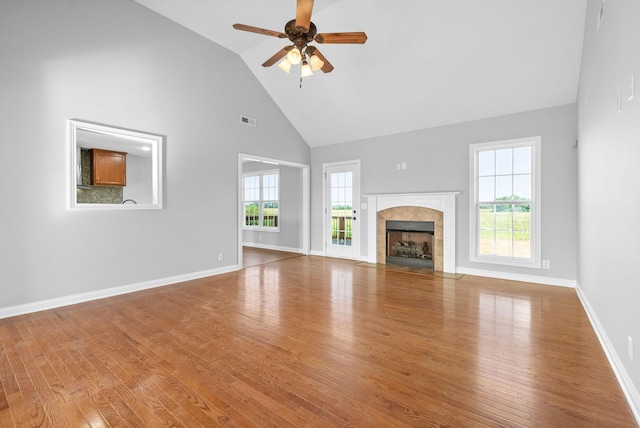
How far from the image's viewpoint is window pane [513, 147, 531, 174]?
4.60m

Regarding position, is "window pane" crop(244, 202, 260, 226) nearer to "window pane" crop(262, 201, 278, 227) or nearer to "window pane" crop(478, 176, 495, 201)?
"window pane" crop(262, 201, 278, 227)

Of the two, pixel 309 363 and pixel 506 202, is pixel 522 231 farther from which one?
pixel 309 363

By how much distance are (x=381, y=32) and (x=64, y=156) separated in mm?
4391

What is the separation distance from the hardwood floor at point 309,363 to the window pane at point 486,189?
1.77 m

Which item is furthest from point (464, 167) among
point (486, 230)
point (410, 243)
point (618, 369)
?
point (618, 369)

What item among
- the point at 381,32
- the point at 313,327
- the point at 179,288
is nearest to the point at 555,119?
the point at 381,32

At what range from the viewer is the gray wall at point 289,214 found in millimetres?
7520

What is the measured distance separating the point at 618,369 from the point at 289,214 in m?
6.47

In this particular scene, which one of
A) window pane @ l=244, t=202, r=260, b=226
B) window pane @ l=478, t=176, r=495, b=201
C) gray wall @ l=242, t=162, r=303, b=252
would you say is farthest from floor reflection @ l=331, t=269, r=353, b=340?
window pane @ l=244, t=202, r=260, b=226

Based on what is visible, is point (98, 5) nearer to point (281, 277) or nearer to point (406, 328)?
point (281, 277)

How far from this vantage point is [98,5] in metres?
3.70

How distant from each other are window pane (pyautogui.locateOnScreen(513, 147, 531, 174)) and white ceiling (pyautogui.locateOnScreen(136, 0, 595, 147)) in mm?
630

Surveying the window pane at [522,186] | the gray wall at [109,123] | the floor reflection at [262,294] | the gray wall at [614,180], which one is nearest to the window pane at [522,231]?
the window pane at [522,186]

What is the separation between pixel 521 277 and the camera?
462 cm
